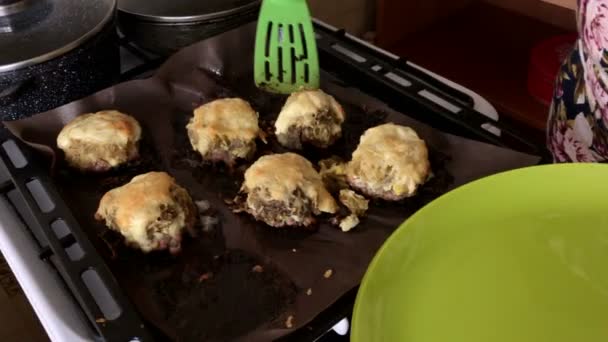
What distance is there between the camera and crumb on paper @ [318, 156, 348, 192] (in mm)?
807

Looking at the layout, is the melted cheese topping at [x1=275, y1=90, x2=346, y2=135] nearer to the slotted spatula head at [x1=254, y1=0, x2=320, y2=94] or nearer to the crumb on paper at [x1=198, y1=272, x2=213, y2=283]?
the slotted spatula head at [x1=254, y1=0, x2=320, y2=94]

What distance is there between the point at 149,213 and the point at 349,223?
0.77 feet

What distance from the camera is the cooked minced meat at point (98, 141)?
0.81 metres

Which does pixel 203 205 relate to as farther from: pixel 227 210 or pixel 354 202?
pixel 354 202

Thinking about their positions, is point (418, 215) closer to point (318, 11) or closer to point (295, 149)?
point (295, 149)

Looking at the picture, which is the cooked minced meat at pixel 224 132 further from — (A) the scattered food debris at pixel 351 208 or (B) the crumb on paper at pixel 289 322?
(B) the crumb on paper at pixel 289 322

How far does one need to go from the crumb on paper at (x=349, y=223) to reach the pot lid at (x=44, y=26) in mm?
424

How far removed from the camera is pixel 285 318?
64 cm

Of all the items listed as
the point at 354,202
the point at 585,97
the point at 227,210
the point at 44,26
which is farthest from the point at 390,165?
the point at 44,26

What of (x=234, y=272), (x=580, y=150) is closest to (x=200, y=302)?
(x=234, y=272)

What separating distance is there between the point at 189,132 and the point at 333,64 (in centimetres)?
25

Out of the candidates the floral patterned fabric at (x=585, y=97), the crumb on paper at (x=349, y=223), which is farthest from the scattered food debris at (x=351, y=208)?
the floral patterned fabric at (x=585, y=97)

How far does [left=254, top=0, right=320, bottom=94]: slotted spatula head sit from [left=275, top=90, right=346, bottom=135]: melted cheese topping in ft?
0.17

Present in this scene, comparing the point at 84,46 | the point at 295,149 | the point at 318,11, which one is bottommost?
the point at 318,11
